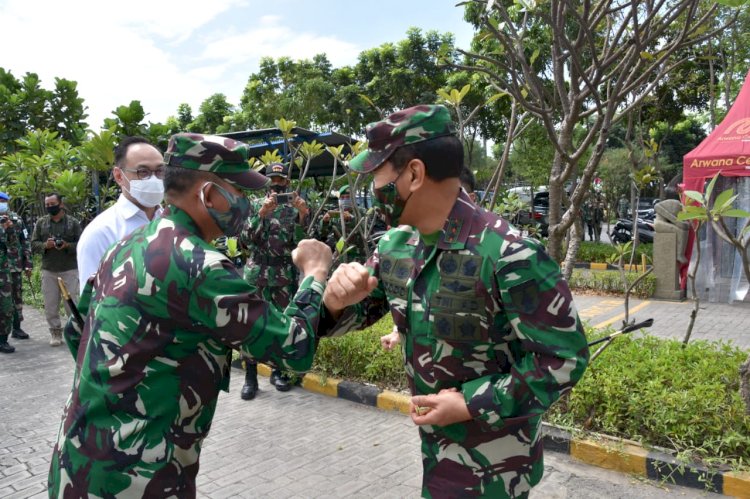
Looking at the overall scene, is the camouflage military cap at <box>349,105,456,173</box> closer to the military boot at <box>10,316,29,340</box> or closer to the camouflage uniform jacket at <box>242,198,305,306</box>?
the camouflage uniform jacket at <box>242,198,305,306</box>

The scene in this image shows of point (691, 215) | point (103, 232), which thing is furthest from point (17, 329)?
point (691, 215)

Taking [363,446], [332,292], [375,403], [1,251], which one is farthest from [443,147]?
[1,251]

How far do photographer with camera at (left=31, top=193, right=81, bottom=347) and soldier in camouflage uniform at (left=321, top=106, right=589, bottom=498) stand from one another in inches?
Result: 263

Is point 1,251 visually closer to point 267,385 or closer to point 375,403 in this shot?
point 267,385

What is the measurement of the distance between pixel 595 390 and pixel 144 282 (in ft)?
11.0

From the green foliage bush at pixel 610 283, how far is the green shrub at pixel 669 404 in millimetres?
5765

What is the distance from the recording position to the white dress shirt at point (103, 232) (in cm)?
312

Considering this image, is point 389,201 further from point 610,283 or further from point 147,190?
point 610,283

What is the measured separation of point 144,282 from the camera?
153cm

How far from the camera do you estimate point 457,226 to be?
1.64m

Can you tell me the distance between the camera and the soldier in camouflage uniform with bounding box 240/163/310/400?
5.41 m

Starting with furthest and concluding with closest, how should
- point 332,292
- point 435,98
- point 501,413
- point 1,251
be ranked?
point 435,98 → point 1,251 → point 332,292 → point 501,413

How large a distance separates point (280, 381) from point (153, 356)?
4.14 meters

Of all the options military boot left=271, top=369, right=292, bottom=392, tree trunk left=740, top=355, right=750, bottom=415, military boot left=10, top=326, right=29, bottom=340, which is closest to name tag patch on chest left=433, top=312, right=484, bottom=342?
tree trunk left=740, top=355, right=750, bottom=415
